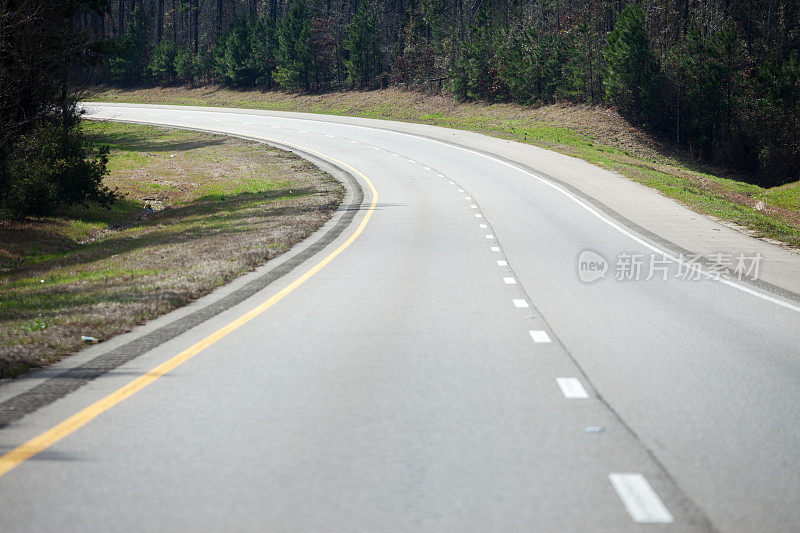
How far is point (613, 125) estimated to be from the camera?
59469 mm

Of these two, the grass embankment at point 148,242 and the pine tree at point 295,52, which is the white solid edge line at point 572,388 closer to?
the grass embankment at point 148,242

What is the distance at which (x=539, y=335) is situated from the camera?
9391mm

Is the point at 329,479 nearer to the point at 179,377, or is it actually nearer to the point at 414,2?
the point at 179,377

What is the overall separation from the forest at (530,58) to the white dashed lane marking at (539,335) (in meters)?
17.2

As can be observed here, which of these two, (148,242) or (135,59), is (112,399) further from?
(135,59)

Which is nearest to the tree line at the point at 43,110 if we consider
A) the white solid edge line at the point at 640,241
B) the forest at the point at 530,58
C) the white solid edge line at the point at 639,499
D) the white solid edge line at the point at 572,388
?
the forest at the point at 530,58

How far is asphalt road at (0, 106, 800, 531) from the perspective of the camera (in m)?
4.48

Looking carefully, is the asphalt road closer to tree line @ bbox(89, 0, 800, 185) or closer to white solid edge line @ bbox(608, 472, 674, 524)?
white solid edge line @ bbox(608, 472, 674, 524)

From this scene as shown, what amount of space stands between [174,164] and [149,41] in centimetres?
7885

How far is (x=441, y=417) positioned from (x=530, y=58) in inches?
2542

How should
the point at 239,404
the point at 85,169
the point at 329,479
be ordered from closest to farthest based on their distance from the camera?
the point at 329,479 < the point at 239,404 < the point at 85,169

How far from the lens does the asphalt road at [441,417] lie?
448 centimetres

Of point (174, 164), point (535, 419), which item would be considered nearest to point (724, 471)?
point (535, 419)

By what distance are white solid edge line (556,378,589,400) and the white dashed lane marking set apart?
5.74 feet
